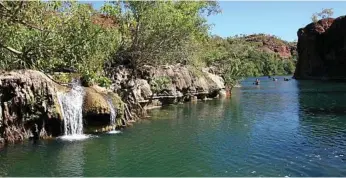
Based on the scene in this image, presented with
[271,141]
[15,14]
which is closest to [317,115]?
[271,141]

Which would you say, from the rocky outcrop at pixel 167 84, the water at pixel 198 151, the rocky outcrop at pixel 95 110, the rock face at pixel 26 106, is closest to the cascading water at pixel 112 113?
the rocky outcrop at pixel 95 110

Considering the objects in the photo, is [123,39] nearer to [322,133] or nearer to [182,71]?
[182,71]

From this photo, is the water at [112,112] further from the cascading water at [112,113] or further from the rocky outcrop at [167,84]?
the rocky outcrop at [167,84]

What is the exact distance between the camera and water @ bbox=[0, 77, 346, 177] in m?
18.7

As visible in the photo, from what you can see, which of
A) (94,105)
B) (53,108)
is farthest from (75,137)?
(94,105)

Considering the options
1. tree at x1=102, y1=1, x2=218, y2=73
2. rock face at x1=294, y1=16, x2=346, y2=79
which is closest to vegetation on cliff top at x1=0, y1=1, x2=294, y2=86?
tree at x1=102, y1=1, x2=218, y2=73

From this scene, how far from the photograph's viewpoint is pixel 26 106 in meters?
25.1

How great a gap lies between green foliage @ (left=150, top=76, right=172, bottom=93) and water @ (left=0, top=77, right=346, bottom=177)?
9.25 m

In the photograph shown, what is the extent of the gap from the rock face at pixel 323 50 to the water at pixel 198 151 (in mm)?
79503

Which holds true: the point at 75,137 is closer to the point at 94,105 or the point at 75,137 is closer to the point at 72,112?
the point at 72,112

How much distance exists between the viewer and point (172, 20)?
4144 centimetres

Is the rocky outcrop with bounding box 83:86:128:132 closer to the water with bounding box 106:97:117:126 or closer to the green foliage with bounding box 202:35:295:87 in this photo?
the water with bounding box 106:97:117:126

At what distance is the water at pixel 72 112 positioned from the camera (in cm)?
2665

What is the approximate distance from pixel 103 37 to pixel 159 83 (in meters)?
15.5
